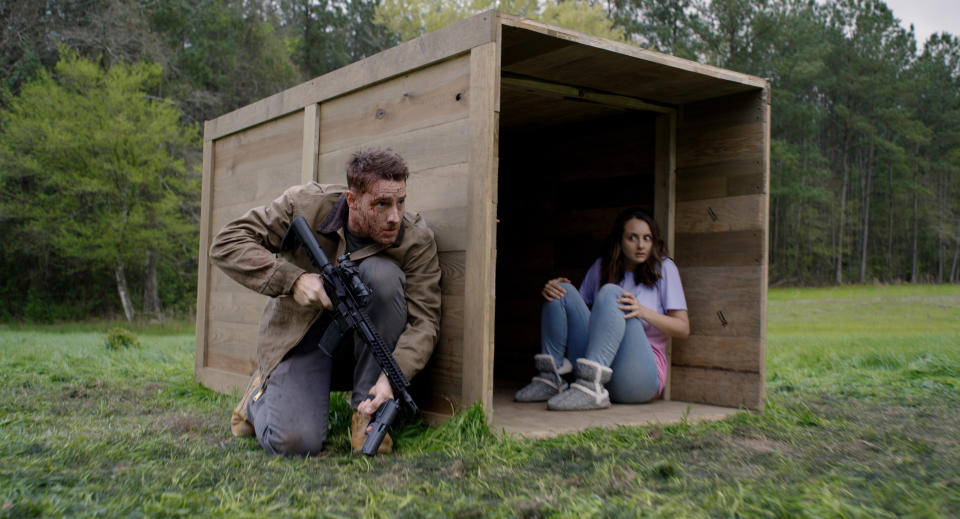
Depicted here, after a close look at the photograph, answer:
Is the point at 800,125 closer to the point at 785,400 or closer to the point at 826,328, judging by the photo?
the point at 826,328

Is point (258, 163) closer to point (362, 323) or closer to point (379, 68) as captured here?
point (379, 68)

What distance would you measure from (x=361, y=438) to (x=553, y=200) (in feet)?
10.7

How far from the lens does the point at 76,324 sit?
19469 millimetres

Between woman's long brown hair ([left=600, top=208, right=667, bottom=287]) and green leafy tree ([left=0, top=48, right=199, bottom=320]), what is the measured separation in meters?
16.5

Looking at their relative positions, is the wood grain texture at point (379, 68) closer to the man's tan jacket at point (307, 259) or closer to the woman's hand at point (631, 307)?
the man's tan jacket at point (307, 259)

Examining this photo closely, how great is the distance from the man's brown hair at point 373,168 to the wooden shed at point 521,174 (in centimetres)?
37

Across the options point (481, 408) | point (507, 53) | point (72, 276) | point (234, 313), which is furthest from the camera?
point (72, 276)

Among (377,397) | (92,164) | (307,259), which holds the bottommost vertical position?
(377,397)

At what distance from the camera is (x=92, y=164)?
18766 mm

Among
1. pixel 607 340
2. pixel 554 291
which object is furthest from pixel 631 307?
pixel 554 291

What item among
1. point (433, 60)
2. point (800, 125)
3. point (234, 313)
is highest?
point (800, 125)

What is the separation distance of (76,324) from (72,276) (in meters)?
3.00

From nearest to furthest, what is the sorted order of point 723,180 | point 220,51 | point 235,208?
point 723,180 < point 235,208 < point 220,51

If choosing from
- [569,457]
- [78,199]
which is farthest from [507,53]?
[78,199]
